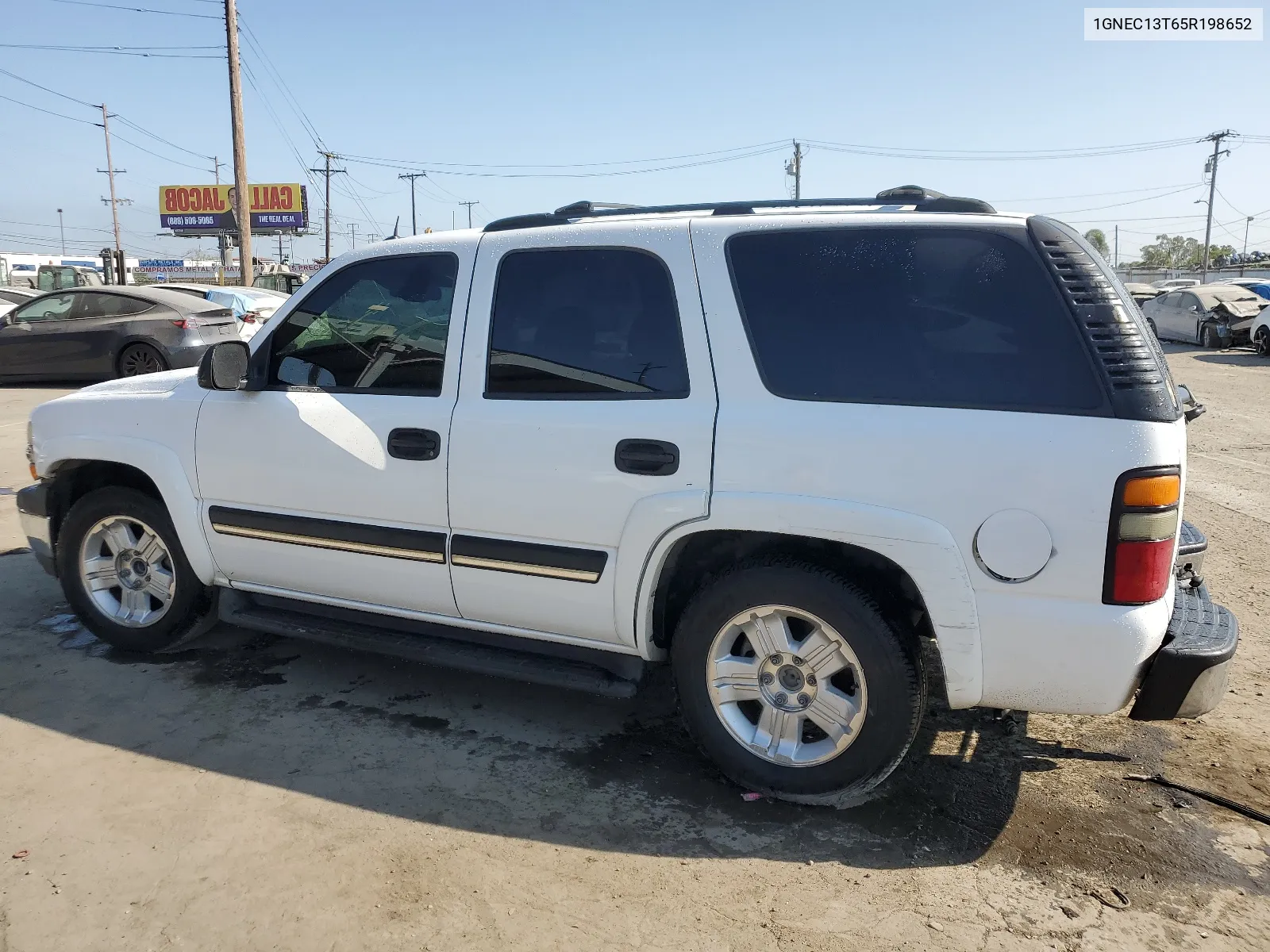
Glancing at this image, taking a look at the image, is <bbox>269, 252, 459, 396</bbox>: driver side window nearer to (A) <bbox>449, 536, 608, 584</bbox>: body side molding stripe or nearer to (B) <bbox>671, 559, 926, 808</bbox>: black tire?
(A) <bbox>449, 536, 608, 584</bbox>: body side molding stripe

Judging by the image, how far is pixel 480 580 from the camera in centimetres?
358

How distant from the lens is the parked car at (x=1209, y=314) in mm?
22781

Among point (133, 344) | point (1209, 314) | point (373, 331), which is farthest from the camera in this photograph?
point (1209, 314)

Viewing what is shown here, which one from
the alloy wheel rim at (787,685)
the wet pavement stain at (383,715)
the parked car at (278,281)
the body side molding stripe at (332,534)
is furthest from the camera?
the parked car at (278,281)

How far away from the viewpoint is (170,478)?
4172 mm

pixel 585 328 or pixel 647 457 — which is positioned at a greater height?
pixel 585 328

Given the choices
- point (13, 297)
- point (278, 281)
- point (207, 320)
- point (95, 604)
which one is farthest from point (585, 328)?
point (278, 281)

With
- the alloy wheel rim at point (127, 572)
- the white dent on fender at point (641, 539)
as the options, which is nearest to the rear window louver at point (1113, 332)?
the white dent on fender at point (641, 539)

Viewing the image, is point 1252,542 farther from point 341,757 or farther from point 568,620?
point 341,757

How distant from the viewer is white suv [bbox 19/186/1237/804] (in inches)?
110

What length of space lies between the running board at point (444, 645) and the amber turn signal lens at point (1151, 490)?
1.71 m

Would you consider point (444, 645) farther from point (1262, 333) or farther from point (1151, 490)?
point (1262, 333)

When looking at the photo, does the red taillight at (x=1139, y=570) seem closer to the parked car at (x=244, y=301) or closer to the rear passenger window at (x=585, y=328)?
the rear passenger window at (x=585, y=328)

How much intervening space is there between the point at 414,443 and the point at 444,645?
81cm
